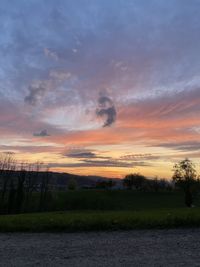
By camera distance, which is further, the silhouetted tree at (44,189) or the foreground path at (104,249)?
the silhouetted tree at (44,189)

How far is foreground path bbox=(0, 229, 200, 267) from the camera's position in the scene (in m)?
8.50

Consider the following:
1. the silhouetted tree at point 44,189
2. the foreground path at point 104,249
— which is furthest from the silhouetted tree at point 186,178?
the foreground path at point 104,249

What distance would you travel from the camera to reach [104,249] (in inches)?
391

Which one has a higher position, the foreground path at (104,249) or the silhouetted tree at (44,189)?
the silhouetted tree at (44,189)

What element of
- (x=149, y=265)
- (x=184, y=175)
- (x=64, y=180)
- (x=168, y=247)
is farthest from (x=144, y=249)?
(x=64, y=180)

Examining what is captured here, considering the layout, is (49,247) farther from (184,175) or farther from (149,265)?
(184,175)

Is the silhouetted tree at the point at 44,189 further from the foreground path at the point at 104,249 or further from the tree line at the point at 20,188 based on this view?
the foreground path at the point at 104,249

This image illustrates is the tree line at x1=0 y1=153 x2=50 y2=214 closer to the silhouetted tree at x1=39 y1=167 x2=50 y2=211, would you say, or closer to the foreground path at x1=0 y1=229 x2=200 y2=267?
the silhouetted tree at x1=39 y1=167 x2=50 y2=211

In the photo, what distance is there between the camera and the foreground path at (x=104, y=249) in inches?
335

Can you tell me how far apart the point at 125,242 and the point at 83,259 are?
2359mm

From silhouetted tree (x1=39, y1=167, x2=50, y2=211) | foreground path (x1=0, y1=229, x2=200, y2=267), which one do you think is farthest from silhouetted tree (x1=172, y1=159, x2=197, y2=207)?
foreground path (x1=0, y1=229, x2=200, y2=267)

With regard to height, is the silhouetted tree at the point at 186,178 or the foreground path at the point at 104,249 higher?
the silhouetted tree at the point at 186,178

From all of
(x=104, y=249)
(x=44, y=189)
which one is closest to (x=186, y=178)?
(x=44, y=189)

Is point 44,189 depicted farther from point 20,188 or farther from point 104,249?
point 104,249
